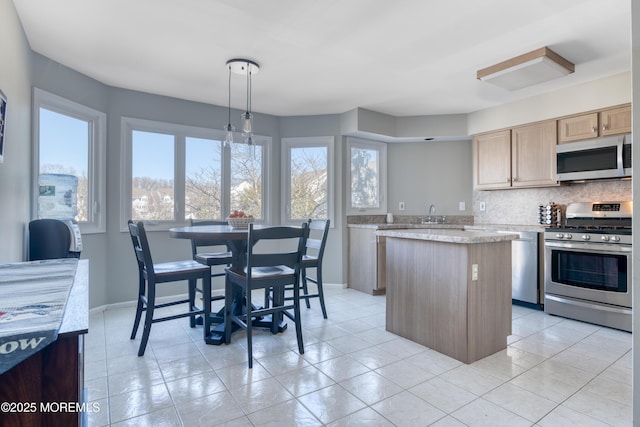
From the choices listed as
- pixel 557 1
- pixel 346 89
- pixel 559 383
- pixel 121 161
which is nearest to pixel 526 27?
pixel 557 1

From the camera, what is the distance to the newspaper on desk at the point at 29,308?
662mm

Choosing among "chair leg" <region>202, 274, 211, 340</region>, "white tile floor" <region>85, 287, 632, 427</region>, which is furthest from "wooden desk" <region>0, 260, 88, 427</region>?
"chair leg" <region>202, 274, 211, 340</region>

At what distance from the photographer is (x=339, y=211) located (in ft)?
14.4

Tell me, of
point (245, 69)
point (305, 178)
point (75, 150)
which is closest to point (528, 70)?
point (245, 69)

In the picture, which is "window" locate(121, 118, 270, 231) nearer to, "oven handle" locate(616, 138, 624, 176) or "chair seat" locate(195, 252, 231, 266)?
"chair seat" locate(195, 252, 231, 266)

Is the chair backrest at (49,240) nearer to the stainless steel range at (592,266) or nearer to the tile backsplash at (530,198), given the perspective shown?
the stainless steel range at (592,266)

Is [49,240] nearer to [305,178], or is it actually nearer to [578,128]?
[305,178]

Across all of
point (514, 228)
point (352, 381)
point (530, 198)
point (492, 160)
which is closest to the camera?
point (352, 381)

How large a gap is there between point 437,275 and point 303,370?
1149 mm

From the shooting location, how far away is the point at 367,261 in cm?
415

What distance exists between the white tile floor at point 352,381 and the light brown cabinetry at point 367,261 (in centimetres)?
119

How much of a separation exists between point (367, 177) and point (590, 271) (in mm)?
2696

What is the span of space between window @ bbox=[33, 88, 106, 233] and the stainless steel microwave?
4.78 m

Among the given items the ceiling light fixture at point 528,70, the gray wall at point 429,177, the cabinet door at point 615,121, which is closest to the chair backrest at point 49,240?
the ceiling light fixture at point 528,70
